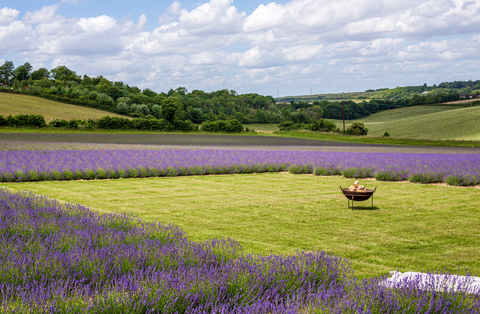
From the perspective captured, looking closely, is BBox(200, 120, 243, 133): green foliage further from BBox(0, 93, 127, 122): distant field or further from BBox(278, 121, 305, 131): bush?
BBox(0, 93, 127, 122): distant field

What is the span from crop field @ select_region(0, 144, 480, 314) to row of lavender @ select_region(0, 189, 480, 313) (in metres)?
0.02

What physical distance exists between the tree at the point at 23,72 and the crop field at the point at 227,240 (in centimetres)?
9159

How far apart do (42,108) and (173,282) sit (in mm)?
66920

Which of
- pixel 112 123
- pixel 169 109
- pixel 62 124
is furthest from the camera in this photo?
pixel 169 109

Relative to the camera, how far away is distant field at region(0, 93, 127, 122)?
57719 mm

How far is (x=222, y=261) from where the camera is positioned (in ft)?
15.5

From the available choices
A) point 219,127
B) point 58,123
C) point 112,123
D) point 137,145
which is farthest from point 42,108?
point 137,145

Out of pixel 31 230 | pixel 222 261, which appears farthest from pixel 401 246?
pixel 31 230

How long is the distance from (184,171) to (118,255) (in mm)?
12744

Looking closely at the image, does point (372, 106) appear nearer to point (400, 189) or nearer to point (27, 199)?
point (400, 189)

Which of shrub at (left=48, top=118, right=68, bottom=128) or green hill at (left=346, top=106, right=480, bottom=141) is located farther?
green hill at (left=346, top=106, right=480, bottom=141)

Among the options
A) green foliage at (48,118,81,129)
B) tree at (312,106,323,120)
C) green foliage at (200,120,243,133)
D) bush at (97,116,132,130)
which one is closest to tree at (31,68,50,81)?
bush at (97,116,132,130)

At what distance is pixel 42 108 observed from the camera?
206 ft

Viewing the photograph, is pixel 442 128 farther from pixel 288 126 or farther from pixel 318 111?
pixel 318 111
